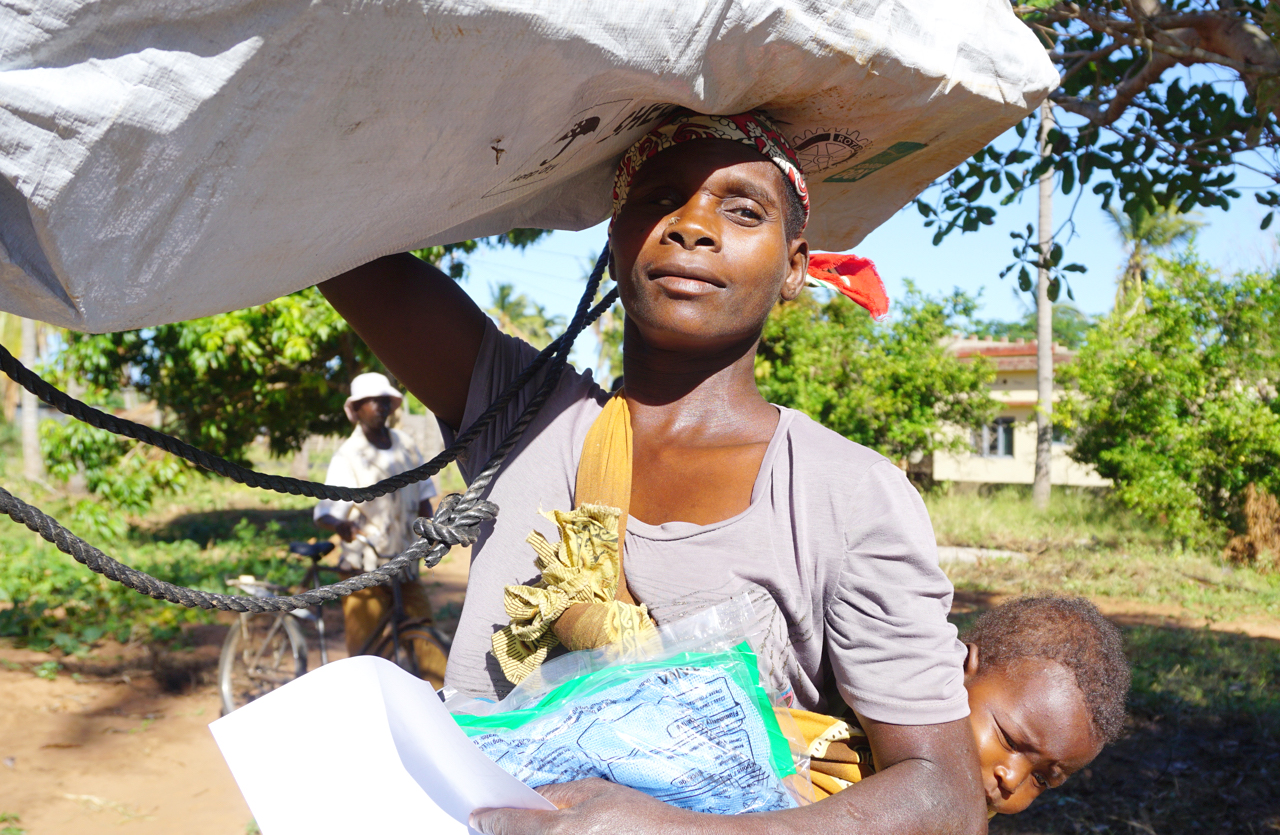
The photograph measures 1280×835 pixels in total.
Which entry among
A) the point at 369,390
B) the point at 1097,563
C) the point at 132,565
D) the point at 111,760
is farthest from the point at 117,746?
the point at 1097,563

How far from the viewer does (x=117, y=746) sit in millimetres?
5578

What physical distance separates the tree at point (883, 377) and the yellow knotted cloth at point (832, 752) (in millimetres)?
13606

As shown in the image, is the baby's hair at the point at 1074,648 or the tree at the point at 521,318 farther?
the tree at the point at 521,318

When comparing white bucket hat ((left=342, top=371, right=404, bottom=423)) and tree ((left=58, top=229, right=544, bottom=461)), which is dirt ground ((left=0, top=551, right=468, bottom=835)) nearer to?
white bucket hat ((left=342, top=371, right=404, bottom=423))

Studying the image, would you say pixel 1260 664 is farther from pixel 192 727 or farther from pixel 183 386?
pixel 183 386

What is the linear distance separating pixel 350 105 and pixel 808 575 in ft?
2.53

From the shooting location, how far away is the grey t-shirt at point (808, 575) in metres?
1.14

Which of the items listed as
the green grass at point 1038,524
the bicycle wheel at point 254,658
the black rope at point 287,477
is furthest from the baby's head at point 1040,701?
the green grass at point 1038,524

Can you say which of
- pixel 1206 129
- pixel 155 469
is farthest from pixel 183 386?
pixel 1206 129

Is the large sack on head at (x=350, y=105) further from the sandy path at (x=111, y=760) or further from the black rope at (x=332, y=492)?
the sandy path at (x=111, y=760)

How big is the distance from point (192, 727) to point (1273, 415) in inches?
439

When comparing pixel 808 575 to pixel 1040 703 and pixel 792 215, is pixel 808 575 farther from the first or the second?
pixel 1040 703

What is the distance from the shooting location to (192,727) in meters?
5.95

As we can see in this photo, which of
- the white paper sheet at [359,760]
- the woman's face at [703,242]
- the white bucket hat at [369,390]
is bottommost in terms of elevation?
the white paper sheet at [359,760]
